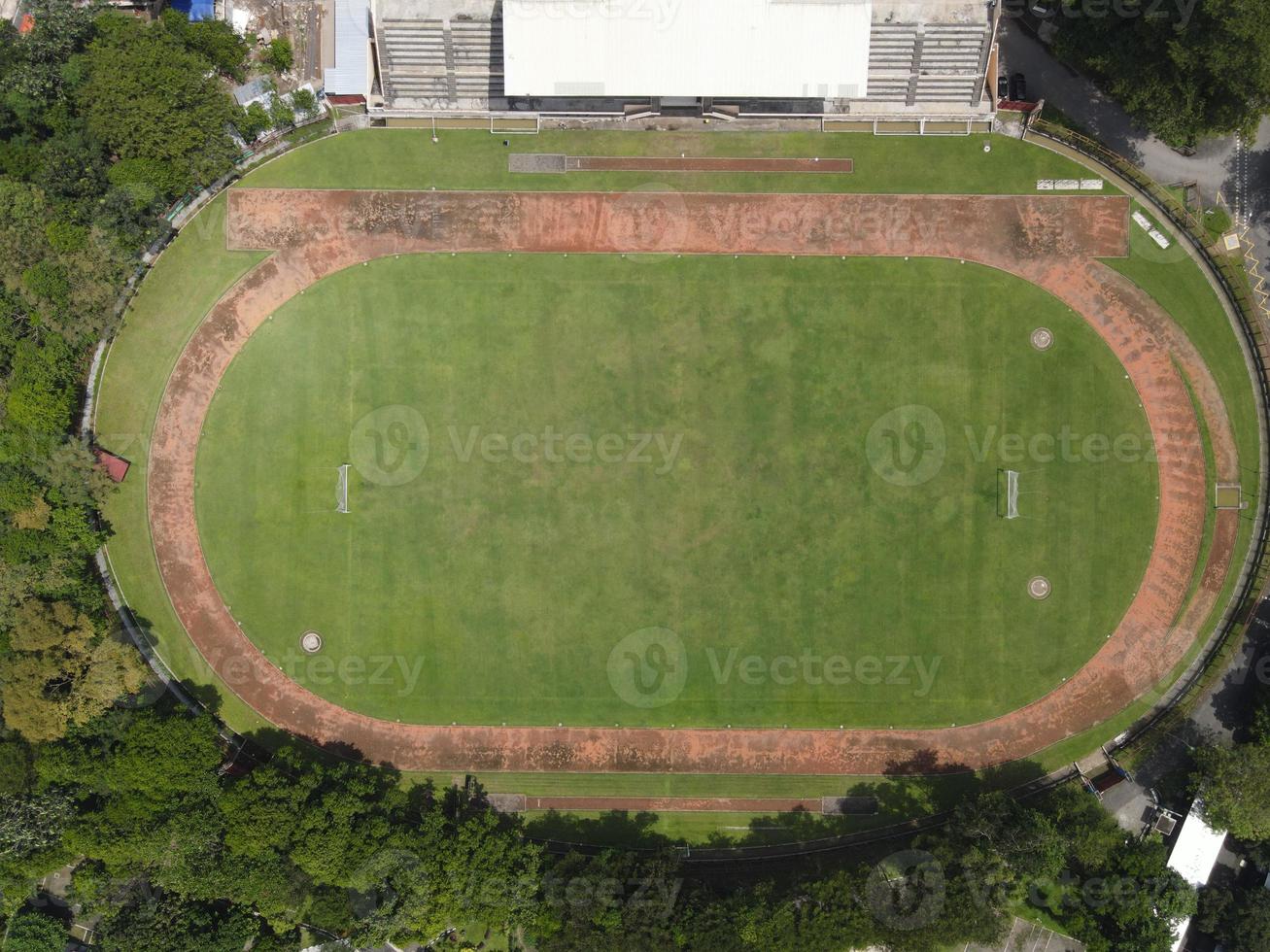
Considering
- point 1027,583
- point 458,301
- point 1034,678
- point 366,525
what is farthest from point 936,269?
point 366,525

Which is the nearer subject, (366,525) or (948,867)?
(948,867)

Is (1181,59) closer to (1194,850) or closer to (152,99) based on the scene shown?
(1194,850)

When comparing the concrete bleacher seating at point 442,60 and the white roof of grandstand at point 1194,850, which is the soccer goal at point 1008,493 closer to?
the white roof of grandstand at point 1194,850

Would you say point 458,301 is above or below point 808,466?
above

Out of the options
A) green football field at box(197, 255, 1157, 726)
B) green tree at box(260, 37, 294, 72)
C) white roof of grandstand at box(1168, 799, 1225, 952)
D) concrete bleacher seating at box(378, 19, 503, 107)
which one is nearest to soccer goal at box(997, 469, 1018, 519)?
green football field at box(197, 255, 1157, 726)

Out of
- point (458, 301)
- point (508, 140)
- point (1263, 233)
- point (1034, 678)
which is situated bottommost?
point (1034, 678)

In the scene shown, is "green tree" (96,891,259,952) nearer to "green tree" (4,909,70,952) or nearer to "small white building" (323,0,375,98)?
"green tree" (4,909,70,952)

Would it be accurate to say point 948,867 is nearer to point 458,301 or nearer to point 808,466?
point 808,466
